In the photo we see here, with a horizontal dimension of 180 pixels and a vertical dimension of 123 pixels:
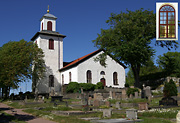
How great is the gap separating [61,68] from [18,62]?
38.5 ft

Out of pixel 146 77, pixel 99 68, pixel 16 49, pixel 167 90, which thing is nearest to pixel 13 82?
pixel 16 49

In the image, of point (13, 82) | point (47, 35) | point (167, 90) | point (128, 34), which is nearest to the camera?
point (167, 90)

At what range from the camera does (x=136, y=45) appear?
34312mm

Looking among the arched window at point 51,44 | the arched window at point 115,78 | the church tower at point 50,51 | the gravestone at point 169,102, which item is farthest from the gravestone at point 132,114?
the arched window at point 51,44

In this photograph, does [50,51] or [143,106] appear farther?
[50,51]

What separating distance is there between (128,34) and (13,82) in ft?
63.1

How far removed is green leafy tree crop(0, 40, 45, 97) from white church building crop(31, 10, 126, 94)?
368 cm

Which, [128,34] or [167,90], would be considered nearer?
[167,90]

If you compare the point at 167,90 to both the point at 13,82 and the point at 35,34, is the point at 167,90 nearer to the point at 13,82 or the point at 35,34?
the point at 13,82

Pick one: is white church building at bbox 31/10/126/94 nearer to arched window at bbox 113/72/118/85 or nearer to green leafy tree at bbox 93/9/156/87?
arched window at bbox 113/72/118/85

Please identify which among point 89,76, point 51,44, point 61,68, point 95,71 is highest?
point 51,44

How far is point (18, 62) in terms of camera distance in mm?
33312

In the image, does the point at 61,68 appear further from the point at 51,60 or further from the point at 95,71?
the point at 95,71

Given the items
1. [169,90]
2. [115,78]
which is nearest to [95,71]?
[115,78]
